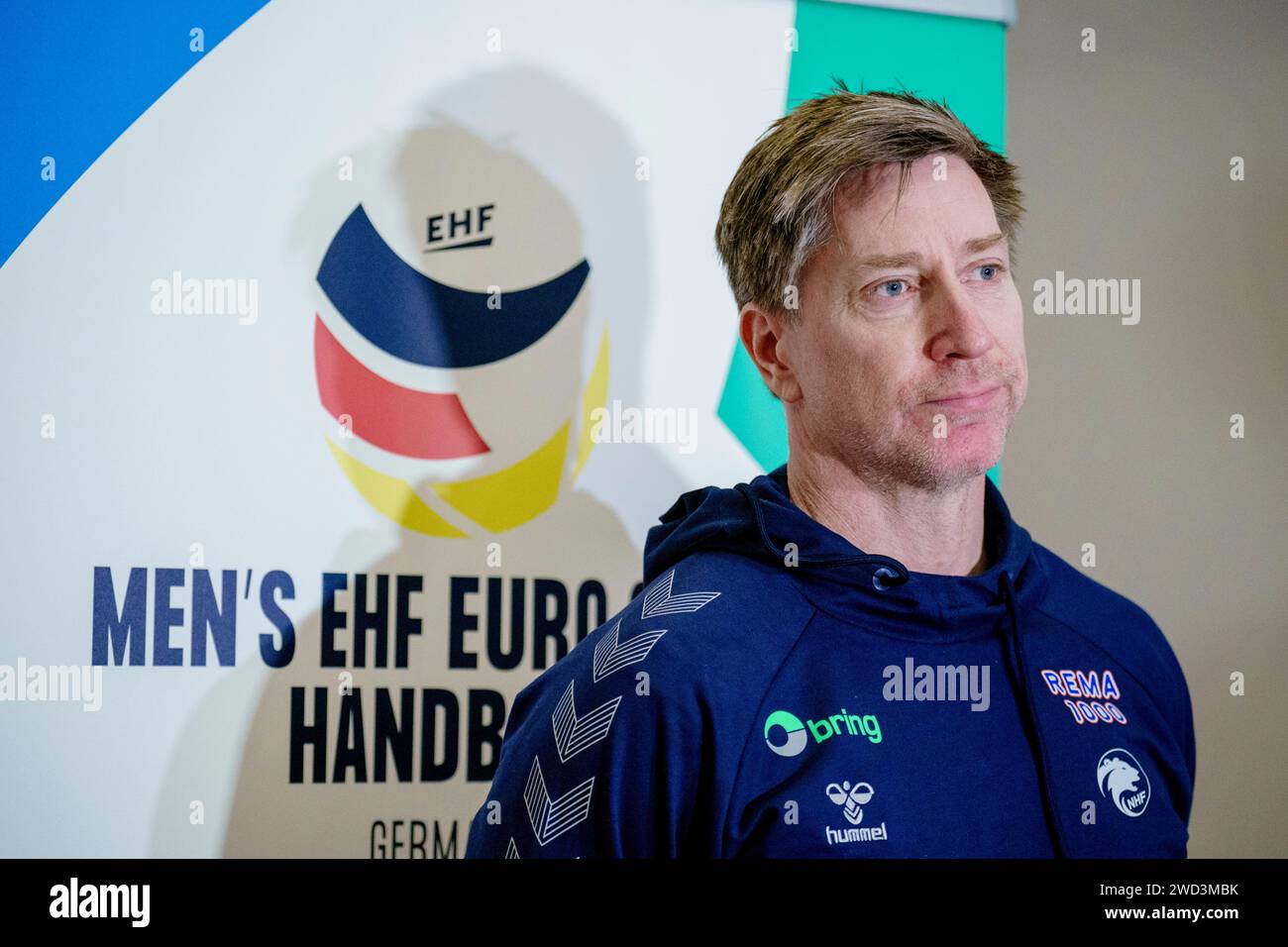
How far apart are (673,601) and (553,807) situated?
247 mm

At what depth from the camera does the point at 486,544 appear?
187 centimetres

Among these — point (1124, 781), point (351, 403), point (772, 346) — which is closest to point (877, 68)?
point (772, 346)

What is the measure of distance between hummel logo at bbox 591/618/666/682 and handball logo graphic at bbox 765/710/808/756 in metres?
0.14

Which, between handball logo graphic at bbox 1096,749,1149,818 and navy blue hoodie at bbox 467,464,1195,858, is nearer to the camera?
navy blue hoodie at bbox 467,464,1195,858

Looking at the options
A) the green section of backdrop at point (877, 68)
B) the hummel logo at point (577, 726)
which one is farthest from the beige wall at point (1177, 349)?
the hummel logo at point (577, 726)

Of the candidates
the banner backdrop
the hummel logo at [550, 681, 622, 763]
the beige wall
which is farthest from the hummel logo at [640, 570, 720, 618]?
the beige wall

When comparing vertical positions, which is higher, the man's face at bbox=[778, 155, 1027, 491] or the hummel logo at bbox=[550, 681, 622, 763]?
the man's face at bbox=[778, 155, 1027, 491]

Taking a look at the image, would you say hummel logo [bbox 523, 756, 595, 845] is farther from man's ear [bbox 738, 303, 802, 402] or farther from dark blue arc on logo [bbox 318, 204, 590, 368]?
dark blue arc on logo [bbox 318, 204, 590, 368]

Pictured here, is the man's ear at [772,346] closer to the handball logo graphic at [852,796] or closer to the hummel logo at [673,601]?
the hummel logo at [673,601]

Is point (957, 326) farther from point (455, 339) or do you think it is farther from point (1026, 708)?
point (455, 339)

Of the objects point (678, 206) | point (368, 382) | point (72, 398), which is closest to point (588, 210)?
point (678, 206)

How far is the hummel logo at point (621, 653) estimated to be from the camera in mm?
1132

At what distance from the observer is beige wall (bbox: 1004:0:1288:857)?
2062 mm

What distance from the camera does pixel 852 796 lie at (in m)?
1.11
